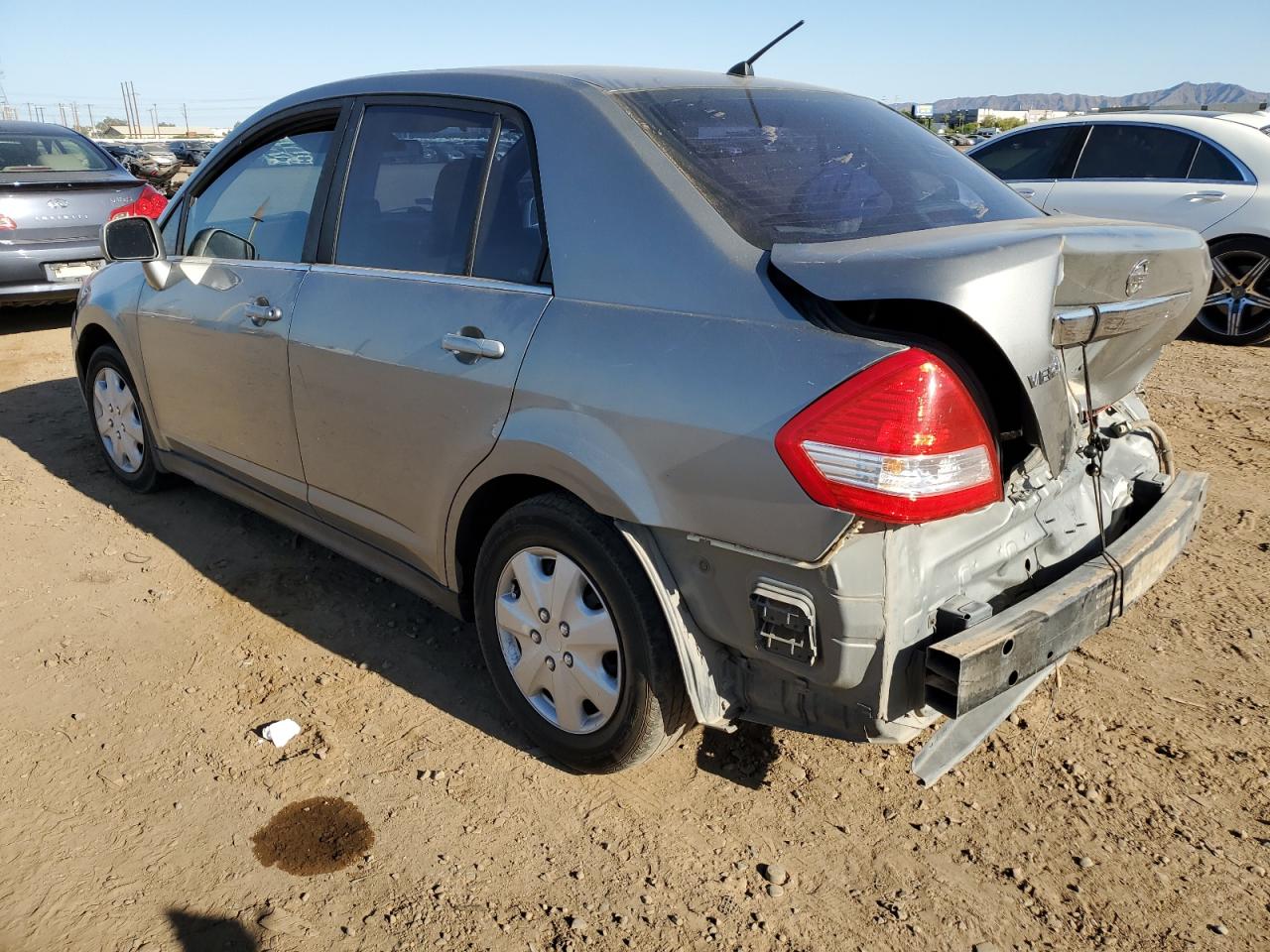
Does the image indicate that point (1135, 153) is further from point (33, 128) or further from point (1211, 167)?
point (33, 128)

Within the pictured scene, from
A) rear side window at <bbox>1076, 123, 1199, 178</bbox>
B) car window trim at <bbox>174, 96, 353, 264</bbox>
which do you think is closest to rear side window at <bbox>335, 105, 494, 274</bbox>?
car window trim at <bbox>174, 96, 353, 264</bbox>

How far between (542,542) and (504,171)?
3.38 ft

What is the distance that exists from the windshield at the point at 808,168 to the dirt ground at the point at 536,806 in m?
1.46

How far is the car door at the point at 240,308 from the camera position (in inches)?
134

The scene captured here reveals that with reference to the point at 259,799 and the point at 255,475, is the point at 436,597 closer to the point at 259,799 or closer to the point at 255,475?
the point at 259,799

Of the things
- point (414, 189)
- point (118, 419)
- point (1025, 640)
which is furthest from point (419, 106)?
point (118, 419)

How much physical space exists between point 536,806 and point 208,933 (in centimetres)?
82

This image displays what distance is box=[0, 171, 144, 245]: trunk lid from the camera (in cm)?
772

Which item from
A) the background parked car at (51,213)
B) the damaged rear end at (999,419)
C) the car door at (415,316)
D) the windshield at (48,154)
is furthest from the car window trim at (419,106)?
the windshield at (48,154)

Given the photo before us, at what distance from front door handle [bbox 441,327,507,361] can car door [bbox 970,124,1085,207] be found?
6.50 meters

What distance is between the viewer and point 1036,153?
820 centimetres

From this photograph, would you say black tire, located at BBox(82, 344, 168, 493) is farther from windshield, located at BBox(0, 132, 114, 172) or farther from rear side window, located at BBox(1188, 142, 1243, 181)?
rear side window, located at BBox(1188, 142, 1243, 181)

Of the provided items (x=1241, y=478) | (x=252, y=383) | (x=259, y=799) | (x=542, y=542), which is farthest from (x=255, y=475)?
(x=1241, y=478)

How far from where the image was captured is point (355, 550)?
3338 millimetres
